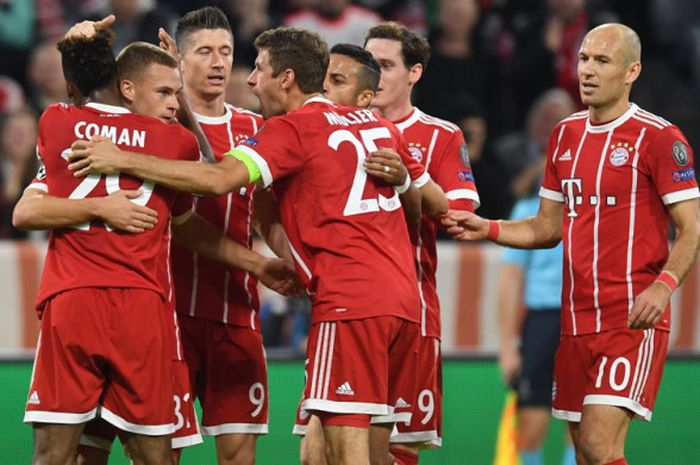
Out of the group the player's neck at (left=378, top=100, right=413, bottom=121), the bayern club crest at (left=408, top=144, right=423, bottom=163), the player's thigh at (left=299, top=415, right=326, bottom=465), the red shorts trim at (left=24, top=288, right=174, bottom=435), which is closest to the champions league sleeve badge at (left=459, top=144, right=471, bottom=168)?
the bayern club crest at (left=408, top=144, right=423, bottom=163)

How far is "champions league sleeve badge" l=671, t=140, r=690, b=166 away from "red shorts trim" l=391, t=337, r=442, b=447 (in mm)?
1421

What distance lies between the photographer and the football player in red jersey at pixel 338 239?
19.2ft

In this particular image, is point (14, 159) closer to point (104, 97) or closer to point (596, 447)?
point (104, 97)

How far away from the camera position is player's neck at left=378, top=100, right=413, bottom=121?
23.4 feet

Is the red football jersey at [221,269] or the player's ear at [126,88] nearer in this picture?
the player's ear at [126,88]

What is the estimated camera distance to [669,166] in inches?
254

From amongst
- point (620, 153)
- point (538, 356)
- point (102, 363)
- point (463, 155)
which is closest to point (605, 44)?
point (620, 153)

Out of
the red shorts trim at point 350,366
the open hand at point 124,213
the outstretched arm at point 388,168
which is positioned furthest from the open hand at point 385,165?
the open hand at point 124,213

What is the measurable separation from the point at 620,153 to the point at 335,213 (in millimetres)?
1470

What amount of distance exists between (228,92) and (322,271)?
4.79m

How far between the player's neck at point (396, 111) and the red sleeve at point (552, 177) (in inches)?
28.7

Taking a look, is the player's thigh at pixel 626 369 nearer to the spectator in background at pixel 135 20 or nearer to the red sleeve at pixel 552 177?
the red sleeve at pixel 552 177

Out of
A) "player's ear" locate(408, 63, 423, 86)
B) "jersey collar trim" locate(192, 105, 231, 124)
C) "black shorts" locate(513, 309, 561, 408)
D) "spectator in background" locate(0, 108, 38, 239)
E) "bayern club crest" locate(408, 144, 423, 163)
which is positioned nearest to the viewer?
"jersey collar trim" locate(192, 105, 231, 124)

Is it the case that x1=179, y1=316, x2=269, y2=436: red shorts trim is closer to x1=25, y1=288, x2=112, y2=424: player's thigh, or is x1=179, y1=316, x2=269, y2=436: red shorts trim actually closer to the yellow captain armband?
x1=25, y1=288, x2=112, y2=424: player's thigh
